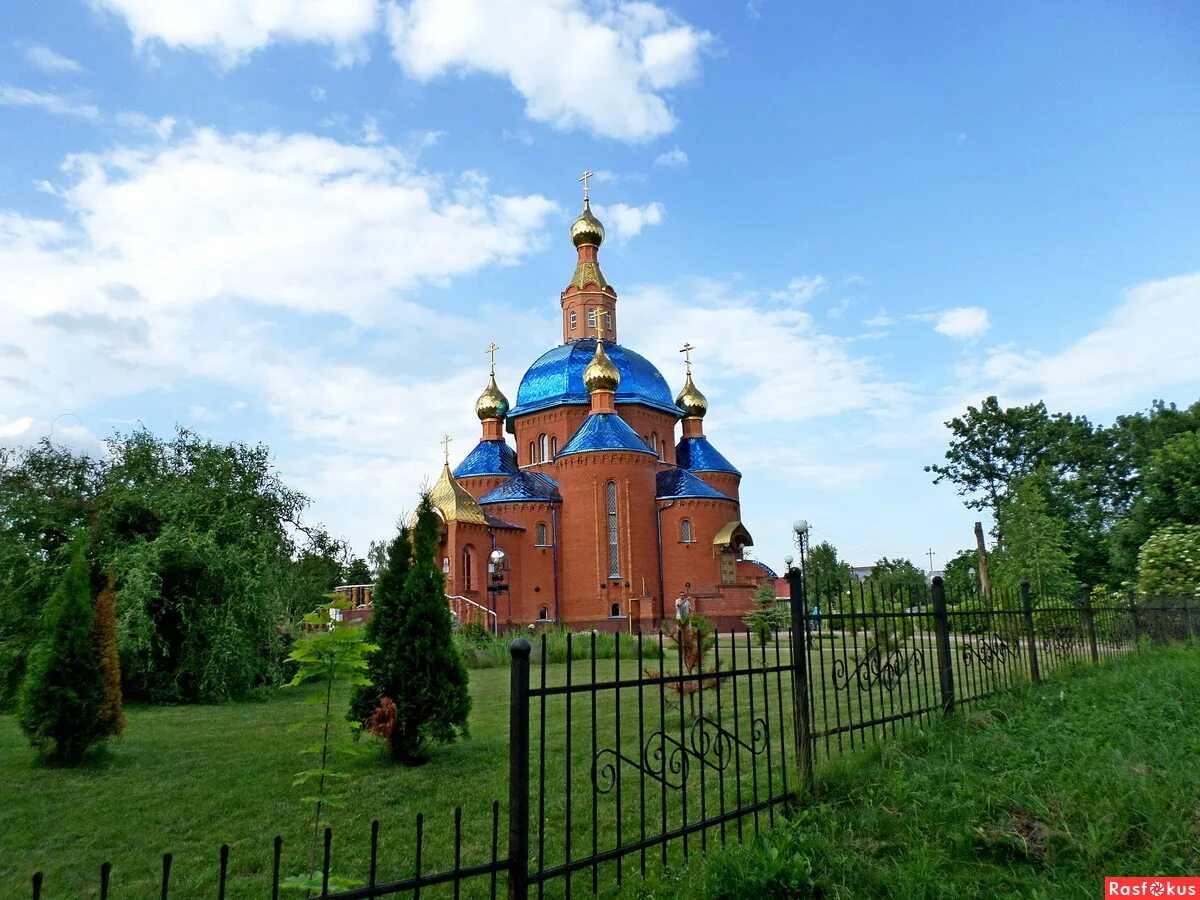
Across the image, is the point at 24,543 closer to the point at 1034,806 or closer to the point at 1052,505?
the point at 1034,806

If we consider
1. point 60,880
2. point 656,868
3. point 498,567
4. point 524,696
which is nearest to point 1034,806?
point 656,868

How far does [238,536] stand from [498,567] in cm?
1450

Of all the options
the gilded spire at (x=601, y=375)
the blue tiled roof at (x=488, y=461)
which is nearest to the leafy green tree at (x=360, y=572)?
the blue tiled roof at (x=488, y=461)

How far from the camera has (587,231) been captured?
114 ft

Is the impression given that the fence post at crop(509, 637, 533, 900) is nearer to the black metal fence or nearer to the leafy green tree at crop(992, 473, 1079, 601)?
the black metal fence

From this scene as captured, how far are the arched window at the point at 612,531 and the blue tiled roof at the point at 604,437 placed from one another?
4.54 ft

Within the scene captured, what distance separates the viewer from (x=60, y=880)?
4.60 m

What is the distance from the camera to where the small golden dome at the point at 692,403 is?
113 ft

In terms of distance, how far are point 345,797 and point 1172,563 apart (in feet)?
52.9

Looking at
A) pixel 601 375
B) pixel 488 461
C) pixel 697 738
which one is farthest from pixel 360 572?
pixel 697 738

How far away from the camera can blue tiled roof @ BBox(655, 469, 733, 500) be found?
29.4m

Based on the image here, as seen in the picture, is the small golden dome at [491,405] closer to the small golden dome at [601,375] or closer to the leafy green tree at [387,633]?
the small golden dome at [601,375]

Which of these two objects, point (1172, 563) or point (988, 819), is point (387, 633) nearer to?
point (988, 819)

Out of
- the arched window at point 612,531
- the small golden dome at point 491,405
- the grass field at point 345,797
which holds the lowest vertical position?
the grass field at point 345,797
